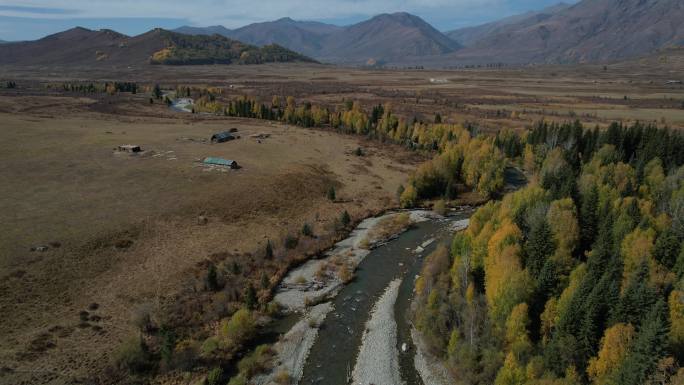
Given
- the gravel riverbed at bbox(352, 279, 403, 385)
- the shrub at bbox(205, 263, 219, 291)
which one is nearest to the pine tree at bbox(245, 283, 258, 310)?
the shrub at bbox(205, 263, 219, 291)

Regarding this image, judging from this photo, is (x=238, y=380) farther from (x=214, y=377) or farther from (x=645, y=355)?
(x=645, y=355)

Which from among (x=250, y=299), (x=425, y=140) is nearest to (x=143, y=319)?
(x=250, y=299)

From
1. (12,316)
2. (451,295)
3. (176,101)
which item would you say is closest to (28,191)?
(12,316)

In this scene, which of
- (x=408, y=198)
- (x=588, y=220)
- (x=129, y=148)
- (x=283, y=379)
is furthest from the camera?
(x=129, y=148)

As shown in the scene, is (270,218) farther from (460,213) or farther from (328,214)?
(460,213)

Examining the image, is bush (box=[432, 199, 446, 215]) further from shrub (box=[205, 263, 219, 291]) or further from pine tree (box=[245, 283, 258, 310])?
shrub (box=[205, 263, 219, 291])
